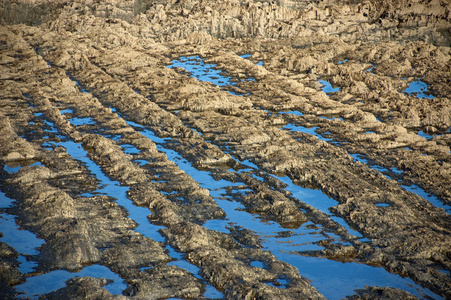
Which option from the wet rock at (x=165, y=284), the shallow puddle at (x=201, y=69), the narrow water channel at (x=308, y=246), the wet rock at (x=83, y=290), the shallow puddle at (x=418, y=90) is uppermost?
the shallow puddle at (x=418, y=90)

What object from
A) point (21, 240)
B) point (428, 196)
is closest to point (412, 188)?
point (428, 196)

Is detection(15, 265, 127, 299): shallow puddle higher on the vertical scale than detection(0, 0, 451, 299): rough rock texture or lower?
lower

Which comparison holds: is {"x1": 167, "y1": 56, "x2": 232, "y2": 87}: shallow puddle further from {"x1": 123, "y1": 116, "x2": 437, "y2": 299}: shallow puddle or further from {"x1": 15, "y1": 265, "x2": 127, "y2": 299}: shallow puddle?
{"x1": 15, "y1": 265, "x2": 127, "y2": 299}: shallow puddle

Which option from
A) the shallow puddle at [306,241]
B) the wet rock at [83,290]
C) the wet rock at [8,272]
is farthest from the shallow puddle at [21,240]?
the shallow puddle at [306,241]

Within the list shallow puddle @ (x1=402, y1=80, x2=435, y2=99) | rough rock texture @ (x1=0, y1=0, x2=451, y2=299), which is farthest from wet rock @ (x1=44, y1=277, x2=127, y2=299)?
shallow puddle @ (x1=402, y1=80, x2=435, y2=99)

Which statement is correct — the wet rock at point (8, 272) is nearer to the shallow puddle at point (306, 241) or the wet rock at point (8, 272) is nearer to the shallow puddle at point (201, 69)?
the shallow puddle at point (306, 241)

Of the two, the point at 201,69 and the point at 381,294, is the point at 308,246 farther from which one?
the point at 201,69

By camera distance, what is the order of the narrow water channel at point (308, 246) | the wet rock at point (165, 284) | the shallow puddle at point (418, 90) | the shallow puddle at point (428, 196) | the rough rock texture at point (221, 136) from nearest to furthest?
the wet rock at point (165, 284)
the narrow water channel at point (308, 246)
the rough rock texture at point (221, 136)
the shallow puddle at point (428, 196)
the shallow puddle at point (418, 90)

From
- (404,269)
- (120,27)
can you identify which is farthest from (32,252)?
(120,27)
